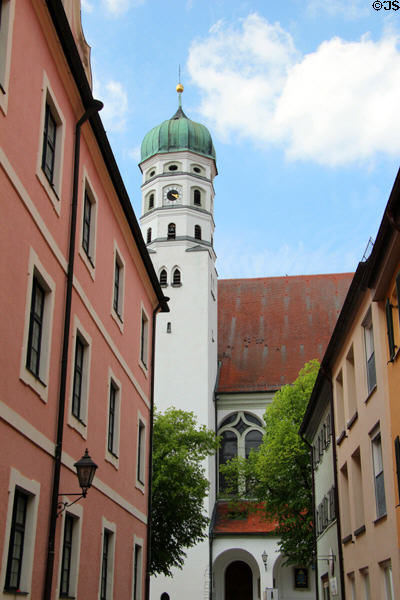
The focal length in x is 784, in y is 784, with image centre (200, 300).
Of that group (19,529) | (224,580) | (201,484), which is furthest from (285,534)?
(19,529)

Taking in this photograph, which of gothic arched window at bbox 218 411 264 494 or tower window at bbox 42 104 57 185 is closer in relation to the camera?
tower window at bbox 42 104 57 185

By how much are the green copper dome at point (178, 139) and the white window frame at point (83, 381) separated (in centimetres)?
3568

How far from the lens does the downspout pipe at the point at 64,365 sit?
417 inches

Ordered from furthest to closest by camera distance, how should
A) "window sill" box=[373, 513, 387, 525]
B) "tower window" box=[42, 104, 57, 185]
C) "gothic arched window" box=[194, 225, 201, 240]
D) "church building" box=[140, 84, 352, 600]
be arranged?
"gothic arched window" box=[194, 225, 201, 240] → "church building" box=[140, 84, 352, 600] → "window sill" box=[373, 513, 387, 525] → "tower window" box=[42, 104, 57, 185]

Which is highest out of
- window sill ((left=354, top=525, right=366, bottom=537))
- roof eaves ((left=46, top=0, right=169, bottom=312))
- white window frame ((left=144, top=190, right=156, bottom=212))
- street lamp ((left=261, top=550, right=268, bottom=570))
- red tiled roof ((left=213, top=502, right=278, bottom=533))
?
white window frame ((left=144, top=190, right=156, bottom=212))

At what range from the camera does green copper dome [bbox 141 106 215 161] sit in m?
48.0

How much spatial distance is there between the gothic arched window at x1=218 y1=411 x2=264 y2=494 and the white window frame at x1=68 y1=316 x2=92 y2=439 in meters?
29.8

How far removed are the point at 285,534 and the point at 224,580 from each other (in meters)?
13.6

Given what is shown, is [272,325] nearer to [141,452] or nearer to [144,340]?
[144,340]

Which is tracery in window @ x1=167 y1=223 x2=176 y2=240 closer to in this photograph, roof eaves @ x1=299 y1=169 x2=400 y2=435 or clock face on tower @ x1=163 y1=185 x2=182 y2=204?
clock face on tower @ x1=163 y1=185 x2=182 y2=204

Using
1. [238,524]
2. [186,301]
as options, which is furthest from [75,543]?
[186,301]

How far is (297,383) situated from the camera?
3105 cm

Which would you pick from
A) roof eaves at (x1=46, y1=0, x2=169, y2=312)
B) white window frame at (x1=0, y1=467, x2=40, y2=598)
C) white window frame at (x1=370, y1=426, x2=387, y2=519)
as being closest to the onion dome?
roof eaves at (x1=46, y1=0, x2=169, y2=312)

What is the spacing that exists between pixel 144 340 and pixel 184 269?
77.5 feet
